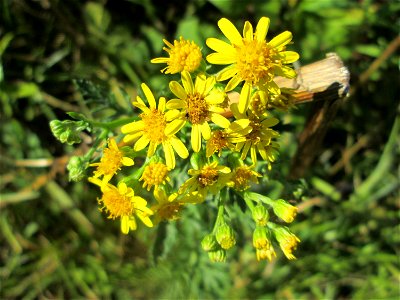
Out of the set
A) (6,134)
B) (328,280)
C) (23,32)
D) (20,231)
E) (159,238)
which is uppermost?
(23,32)

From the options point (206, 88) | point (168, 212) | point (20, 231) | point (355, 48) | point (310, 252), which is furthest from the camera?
point (20, 231)

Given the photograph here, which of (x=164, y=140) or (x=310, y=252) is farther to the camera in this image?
(x=310, y=252)

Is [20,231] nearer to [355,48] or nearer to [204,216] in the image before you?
[204,216]

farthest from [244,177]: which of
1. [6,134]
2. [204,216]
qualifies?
[6,134]

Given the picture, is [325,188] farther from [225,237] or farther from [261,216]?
[225,237]

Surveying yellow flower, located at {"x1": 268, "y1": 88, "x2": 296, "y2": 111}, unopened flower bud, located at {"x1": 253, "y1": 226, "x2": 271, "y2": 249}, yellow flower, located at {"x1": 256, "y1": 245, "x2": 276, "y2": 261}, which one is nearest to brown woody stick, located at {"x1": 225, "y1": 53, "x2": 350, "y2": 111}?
yellow flower, located at {"x1": 268, "y1": 88, "x2": 296, "y2": 111}

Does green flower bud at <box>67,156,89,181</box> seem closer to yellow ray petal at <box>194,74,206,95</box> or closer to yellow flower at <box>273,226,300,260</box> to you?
yellow ray petal at <box>194,74,206,95</box>
